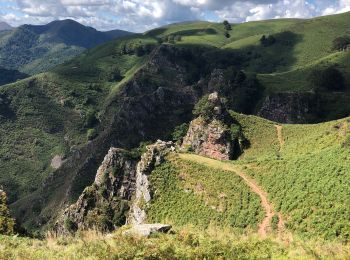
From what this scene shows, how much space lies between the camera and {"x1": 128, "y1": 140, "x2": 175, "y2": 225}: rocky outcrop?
64500mm

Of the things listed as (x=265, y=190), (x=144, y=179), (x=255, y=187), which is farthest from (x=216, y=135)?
(x=265, y=190)

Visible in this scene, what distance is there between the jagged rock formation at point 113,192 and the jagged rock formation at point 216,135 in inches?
849

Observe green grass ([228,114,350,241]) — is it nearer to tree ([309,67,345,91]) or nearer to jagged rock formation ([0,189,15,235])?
jagged rock formation ([0,189,15,235])

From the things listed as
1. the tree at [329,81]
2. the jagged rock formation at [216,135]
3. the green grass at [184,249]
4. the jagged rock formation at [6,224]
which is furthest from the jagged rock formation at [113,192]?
the tree at [329,81]

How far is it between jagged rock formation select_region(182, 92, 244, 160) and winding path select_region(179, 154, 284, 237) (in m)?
25.2

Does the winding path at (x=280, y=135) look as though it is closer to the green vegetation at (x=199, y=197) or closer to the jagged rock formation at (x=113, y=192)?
the jagged rock formation at (x=113, y=192)

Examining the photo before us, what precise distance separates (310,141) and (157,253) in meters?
67.7

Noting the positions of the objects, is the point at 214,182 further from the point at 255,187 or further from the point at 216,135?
the point at 216,135

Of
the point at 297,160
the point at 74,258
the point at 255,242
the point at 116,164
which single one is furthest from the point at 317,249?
the point at 116,164

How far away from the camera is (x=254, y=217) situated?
5350 cm

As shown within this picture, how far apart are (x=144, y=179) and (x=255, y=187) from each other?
58.5 ft

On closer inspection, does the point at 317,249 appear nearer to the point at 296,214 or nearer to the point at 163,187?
the point at 296,214

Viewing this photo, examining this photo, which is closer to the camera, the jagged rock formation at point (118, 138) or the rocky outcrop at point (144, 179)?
the rocky outcrop at point (144, 179)

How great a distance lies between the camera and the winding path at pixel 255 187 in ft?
164
